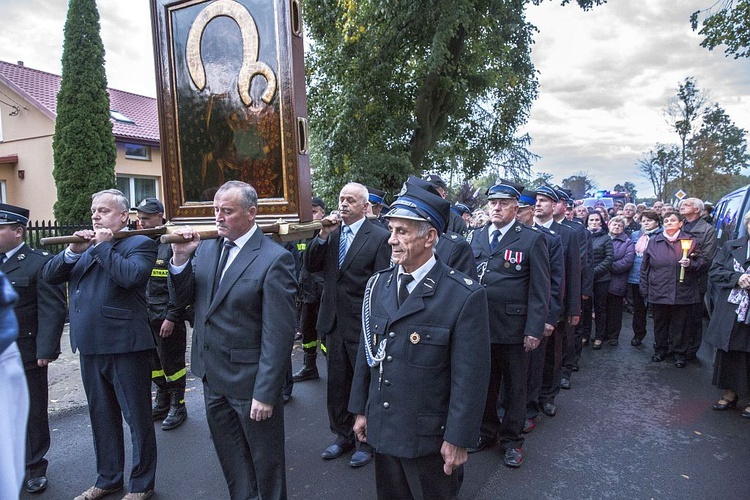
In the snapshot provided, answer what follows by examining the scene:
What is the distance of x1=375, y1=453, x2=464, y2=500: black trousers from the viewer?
2.44m

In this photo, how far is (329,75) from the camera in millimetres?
12188

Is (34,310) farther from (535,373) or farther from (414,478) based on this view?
(535,373)

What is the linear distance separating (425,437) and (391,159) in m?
10.1

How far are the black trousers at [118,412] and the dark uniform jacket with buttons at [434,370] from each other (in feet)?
6.32

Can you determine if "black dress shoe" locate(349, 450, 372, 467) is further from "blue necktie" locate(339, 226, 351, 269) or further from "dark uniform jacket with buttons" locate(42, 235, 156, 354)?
"dark uniform jacket with buttons" locate(42, 235, 156, 354)

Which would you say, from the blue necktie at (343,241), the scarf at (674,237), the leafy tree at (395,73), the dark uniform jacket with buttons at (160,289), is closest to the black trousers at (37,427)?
the dark uniform jacket with buttons at (160,289)

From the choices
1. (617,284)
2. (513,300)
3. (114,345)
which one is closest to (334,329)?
(513,300)

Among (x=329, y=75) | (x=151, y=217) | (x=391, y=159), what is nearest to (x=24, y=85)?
(x=329, y=75)

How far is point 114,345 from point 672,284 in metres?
6.82

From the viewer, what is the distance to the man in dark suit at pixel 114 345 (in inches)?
136

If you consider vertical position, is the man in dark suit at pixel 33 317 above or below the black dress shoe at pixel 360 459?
above

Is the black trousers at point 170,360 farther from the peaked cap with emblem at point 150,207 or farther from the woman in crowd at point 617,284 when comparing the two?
the woman in crowd at point 617,284

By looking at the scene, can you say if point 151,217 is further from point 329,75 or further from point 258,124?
point 329,75

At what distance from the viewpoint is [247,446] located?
3.13 m
